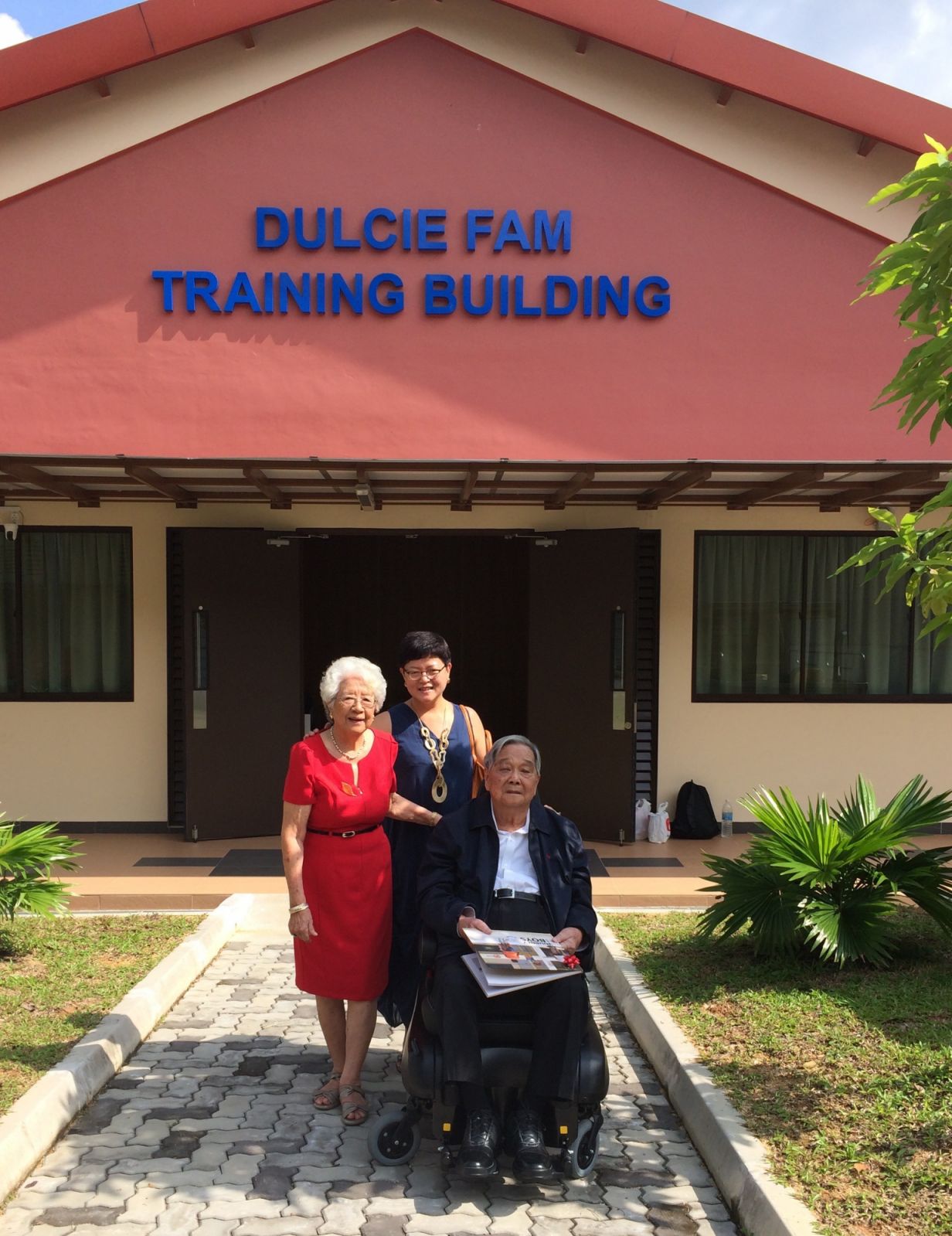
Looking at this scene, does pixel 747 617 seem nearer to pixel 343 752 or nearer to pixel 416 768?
pixel 416 768

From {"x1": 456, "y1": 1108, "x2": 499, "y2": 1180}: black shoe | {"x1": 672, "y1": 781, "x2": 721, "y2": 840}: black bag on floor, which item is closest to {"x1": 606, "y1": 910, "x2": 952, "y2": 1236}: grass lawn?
{"x1": 456, "y1": 1108, "x2": 499, "y2": 1180}: black shoe

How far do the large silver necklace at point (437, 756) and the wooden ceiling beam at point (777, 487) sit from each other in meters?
4.06

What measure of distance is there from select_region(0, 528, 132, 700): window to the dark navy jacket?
6117 millimetres

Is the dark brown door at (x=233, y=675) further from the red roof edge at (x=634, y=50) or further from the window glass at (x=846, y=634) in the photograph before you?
the window glass at (x=846, y=634)

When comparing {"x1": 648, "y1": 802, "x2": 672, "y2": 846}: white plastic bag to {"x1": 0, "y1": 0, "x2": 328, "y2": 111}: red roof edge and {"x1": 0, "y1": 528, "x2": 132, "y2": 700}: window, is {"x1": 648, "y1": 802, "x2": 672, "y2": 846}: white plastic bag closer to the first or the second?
{"x1": 0, "y1": 528, "x2": 132, "y2": 700}: window

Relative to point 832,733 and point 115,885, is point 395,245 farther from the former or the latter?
point 832,733

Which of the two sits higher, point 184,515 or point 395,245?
point 395,245

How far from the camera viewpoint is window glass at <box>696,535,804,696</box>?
385 inches

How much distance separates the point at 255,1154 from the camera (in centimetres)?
394

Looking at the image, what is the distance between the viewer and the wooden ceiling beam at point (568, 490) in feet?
25.0

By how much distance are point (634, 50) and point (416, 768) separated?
5.38m

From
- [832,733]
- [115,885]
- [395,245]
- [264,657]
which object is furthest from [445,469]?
[832,733]

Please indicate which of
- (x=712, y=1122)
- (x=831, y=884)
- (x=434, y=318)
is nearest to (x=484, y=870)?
(x=712, y=1122)

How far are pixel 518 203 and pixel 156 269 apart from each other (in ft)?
8.24
